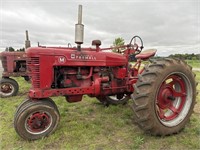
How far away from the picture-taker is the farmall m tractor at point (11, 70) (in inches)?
260

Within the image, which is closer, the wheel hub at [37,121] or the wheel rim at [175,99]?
the wheel hub at [37,121]

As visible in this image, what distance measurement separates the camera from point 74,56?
3.52m

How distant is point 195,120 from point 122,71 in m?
1.76

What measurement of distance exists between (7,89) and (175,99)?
5323 millimetres

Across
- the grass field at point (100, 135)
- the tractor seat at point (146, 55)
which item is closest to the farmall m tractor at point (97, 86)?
the grass field at point (100, 135)

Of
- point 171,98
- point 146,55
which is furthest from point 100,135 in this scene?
point 146,55

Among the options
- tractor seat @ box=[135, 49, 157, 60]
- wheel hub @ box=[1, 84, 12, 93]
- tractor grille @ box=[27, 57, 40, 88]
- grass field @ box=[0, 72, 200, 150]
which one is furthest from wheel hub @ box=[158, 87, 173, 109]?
wheel hub @ box=[1, 84, 12, 93]

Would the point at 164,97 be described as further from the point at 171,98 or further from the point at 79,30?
the point at 79,30

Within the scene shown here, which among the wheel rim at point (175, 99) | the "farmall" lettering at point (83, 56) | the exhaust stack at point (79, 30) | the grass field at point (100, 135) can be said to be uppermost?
the exhaust stack at point (79, 30)

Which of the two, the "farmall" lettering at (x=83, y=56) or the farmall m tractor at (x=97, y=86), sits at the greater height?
the "farmall" lettering at (x=83, y=56)

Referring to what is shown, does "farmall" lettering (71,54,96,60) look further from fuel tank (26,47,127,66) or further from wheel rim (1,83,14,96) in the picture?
wheel rim (1,83,14,96)

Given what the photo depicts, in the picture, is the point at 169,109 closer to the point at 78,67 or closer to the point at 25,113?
the point at 78,67

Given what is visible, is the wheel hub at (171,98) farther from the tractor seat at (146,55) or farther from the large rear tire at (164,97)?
the tractor seat at (146,55)

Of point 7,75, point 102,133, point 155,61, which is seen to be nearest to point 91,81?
point 102,133
